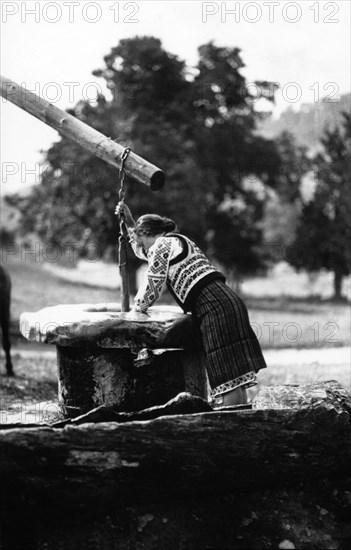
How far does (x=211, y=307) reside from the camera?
5.56m

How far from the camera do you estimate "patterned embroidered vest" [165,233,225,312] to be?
5645 mm

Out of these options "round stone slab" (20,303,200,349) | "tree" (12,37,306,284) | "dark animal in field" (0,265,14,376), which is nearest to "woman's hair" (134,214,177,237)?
A: "round stone slab" (20,303,200,349)

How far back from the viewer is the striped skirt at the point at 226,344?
5.50m

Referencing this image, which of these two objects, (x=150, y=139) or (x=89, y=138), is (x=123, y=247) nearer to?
(x=89, y=138)

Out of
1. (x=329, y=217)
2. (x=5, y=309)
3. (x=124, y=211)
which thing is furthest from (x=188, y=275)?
(x=329, y=217)

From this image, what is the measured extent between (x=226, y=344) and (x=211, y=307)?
274 millimetres

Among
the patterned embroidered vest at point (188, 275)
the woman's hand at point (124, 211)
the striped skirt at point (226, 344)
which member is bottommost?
the striped skirt at point (226, 344)

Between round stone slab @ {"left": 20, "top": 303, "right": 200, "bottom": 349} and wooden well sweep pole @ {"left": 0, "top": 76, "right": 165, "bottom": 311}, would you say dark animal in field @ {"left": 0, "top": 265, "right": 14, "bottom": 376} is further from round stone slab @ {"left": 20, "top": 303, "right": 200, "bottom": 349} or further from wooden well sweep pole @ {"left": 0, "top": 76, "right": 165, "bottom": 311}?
round stone slab @ {"left": 20, "top": 303, "right": 200, "bottom": 349}

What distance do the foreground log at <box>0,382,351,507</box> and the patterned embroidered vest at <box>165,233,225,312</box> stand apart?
1702 millimetres

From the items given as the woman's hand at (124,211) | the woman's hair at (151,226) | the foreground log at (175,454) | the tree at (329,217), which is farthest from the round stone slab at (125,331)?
the tree at (329,217)

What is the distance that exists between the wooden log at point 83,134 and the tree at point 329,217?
24601 millimetres

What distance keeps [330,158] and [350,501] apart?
28.0 meters

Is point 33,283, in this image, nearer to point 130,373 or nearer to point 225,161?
point 225,161

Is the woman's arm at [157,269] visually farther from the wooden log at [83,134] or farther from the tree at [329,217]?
the tree at [329,217]
